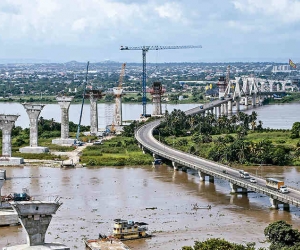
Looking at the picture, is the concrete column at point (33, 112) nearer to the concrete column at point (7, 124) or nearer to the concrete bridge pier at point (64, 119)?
the concrete column at point (7, 124)

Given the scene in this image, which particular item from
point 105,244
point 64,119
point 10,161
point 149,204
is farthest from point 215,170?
point 64,119

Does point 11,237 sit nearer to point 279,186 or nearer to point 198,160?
point 279,186

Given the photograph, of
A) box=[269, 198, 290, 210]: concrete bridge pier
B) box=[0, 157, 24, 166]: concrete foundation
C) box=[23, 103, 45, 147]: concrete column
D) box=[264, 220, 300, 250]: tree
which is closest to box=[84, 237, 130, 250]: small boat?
box=[264, 220, 300, 250]: tree

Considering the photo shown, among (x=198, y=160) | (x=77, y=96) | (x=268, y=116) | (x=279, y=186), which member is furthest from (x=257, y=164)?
(x=77, y=96)

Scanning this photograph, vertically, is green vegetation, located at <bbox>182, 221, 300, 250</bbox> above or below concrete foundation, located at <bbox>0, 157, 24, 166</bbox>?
above

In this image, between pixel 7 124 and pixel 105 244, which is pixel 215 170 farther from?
pixel 105 244

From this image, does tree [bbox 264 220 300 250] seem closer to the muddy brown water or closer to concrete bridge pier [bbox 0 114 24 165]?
the muddy brown water

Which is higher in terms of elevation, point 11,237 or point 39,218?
point 39,218

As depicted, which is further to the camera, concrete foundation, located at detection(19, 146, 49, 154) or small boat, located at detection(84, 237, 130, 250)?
concrete foundation, located at detection(19, 146, 49, 154)
